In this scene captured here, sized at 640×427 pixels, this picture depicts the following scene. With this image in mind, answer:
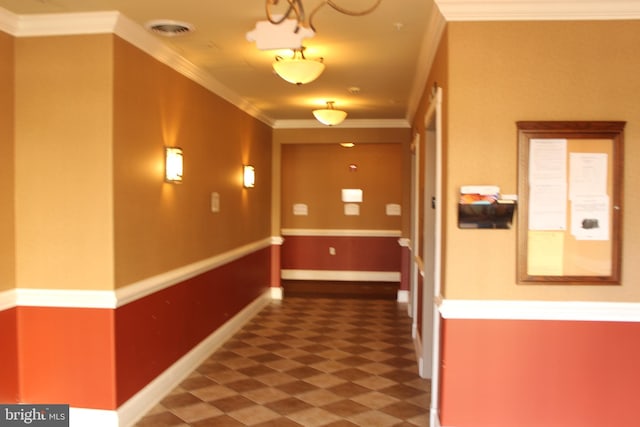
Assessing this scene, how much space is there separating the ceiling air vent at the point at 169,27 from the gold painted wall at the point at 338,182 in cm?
605

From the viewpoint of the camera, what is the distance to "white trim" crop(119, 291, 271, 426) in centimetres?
370

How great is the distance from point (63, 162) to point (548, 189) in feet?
9.68

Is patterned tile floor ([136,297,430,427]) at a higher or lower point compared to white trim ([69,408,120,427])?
lower

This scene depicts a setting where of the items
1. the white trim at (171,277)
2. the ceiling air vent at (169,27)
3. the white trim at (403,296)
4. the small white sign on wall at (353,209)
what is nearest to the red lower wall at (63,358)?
the white trim at (171,277)

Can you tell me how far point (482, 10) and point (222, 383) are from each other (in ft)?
11.1

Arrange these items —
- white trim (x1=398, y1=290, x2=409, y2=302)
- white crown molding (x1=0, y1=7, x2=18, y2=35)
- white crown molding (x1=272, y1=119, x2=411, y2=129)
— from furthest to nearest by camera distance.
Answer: white trim (x1=398, y1=290, x2=409, y2=302), white crown molding (x1=272, y1=119, x2=411, y2=129), white crown molding (x1=0, y1=7, x2=18, y2=35)

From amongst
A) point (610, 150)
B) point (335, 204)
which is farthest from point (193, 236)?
point (335, 204)

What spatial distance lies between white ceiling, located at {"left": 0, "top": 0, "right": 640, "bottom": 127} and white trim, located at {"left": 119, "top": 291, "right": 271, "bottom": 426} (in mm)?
2480

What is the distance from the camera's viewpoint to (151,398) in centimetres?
400

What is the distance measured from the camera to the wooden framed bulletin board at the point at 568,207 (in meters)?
3.05

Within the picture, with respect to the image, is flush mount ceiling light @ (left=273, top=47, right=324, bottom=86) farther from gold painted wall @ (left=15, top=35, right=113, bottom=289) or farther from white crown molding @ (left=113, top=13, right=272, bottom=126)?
gold painted wall @ (left=15, top=35, right=113, bottom=289)

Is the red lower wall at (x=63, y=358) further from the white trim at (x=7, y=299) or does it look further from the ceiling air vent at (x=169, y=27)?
the ceiling air vent at (x=169, y=27)

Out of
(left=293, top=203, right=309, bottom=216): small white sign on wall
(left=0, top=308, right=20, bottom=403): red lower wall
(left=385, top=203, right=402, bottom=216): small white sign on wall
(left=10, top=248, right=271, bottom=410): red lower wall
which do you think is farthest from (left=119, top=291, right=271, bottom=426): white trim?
(left=385, top=203, right=402, bottom=216): small white sign on wall

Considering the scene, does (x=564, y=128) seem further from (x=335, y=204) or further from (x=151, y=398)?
(x=335, y=204)
